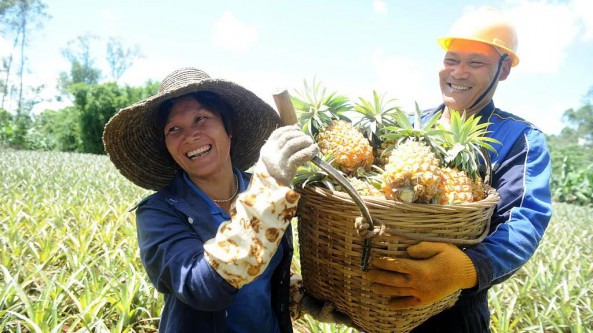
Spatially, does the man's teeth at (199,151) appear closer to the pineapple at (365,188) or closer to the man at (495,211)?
the pineapple at (365,188)

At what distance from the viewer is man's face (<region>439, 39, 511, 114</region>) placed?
7.17 ft

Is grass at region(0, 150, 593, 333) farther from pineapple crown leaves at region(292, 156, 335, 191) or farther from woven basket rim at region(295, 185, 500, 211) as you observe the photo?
woven basket rim at region(295, 185, 500, 211)

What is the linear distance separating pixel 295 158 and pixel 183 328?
0.89m

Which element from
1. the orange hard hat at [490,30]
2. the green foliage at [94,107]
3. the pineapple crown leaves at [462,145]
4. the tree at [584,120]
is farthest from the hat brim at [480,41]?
the tree at [584,120]

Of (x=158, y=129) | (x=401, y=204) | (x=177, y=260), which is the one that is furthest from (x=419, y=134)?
(x=158, y=129)

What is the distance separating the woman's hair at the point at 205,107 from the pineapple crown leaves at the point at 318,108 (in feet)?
1.13

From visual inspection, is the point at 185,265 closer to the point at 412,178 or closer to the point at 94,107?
the point at 412,178

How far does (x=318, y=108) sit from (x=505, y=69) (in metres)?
1.11

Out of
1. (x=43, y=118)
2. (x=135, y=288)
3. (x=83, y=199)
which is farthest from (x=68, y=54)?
(x=135, y=288)

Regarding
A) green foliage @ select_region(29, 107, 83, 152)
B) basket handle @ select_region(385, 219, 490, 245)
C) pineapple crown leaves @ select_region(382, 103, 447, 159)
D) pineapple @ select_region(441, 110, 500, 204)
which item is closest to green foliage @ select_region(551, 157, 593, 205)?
pineapple @ select_region(441, 110, 500, 204)

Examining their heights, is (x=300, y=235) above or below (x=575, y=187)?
above

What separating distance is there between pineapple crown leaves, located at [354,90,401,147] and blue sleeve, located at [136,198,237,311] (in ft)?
2.85

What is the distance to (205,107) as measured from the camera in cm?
193

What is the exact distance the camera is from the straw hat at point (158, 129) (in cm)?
187
